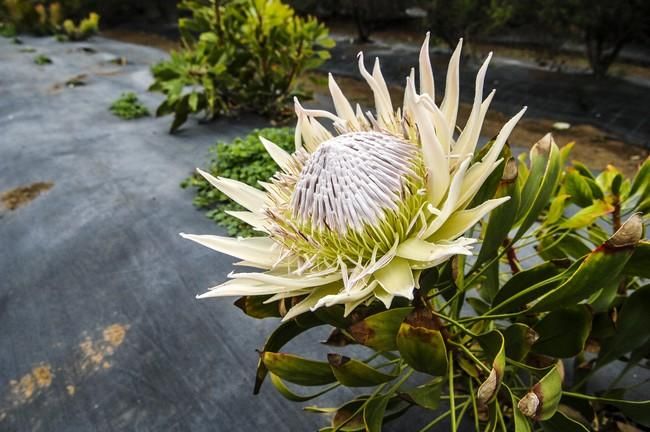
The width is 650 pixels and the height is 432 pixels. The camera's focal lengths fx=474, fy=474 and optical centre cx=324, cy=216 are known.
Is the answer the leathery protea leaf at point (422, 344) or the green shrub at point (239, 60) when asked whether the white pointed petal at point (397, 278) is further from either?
the green shrub at point (239, 60)

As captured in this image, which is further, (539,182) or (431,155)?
(539,182)

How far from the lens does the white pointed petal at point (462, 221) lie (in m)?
0.89

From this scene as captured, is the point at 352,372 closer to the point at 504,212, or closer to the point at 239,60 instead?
→ the point at 504,212

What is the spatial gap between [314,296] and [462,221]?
335mm

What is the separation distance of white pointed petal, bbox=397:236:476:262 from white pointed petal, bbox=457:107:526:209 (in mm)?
106

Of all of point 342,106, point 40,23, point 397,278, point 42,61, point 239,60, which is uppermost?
point 342,106

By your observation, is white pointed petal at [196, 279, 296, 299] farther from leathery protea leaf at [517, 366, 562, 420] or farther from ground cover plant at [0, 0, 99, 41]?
ground cover plant at [0, 0, 99, 41]

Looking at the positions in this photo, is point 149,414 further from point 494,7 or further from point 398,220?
point 494,7

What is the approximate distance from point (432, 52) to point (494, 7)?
217 cm

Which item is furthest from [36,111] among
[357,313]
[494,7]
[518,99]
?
[494,7]

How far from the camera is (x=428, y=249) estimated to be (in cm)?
92

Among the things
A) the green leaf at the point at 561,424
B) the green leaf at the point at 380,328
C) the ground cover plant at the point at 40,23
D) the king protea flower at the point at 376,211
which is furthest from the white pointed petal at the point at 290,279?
the ground cover plant at the point at 40,23

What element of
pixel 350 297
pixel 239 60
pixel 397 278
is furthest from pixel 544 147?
pixel 239 60

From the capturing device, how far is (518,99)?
623cm
